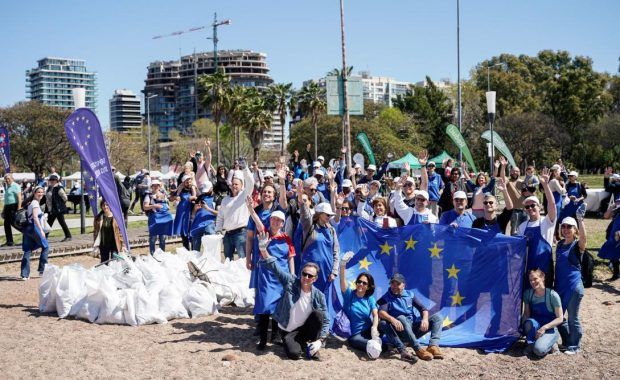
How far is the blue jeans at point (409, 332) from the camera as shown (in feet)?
23.4

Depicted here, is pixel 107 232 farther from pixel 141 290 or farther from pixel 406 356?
pixel 406 356

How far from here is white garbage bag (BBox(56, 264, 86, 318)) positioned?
28.7 feet

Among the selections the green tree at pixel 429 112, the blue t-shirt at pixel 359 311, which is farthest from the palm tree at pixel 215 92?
the blue t-shirt at pixel 359 311

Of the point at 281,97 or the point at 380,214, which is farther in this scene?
the point at 281,97

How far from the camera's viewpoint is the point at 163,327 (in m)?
8.28

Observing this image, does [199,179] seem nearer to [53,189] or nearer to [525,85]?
[53,189]

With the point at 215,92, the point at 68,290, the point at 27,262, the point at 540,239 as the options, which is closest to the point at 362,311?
the point at 540,239

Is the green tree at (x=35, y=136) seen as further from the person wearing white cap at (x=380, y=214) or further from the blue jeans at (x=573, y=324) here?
the blue jeans at (x=573, y=324)

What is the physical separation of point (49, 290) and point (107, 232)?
1584 mm

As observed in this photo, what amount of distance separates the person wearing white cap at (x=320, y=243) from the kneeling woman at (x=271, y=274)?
19cm

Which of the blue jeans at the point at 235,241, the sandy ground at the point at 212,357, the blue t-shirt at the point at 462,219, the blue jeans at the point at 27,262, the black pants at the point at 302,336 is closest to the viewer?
the sandy ground at the point at 212,357

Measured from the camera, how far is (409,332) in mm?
7152

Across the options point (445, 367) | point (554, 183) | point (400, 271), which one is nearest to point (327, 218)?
point (400, 271)

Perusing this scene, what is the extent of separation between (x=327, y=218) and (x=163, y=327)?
2.59m
